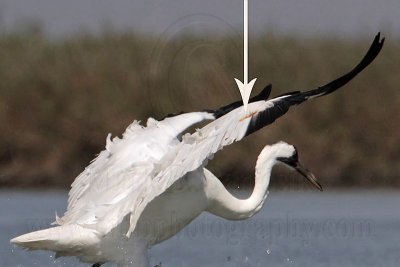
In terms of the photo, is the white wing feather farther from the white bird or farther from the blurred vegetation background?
the blurred vegetation background

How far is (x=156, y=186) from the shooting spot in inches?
458

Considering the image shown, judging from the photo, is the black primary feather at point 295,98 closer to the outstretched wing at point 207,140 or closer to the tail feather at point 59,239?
the outstretched wing at point 207,140

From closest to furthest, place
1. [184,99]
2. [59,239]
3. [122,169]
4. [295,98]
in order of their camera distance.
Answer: [59,239], [295,98], [122,169], [184,99]

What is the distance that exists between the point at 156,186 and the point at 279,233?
21.8 feet

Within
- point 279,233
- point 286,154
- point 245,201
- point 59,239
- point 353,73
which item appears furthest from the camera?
point 279,233

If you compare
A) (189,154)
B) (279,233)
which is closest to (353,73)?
(189,154)

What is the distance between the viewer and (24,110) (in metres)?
A: 21.4

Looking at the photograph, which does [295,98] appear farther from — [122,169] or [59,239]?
[59,239]

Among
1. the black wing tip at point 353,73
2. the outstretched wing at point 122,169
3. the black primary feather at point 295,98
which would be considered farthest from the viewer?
the outstretched wing at point 122,169

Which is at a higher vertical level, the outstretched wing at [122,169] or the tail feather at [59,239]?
the outstretched wing at [122,169]

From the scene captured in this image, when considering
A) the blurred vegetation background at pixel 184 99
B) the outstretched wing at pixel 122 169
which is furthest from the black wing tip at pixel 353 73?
the blurred vegetation background at pixel 184 99

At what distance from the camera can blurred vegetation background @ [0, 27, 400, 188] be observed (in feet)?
66.3

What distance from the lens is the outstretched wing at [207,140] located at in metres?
11.5

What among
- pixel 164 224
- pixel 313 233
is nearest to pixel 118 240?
pixel 164 224
